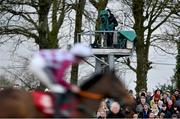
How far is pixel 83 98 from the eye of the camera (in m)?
7.66

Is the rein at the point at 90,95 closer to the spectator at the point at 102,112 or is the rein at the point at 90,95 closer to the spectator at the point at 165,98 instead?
the spectator at the point at 102,112

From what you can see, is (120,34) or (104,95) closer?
(104,95)

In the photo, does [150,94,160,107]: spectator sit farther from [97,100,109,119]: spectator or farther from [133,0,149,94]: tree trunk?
[133,0,149,94]: tree trunk

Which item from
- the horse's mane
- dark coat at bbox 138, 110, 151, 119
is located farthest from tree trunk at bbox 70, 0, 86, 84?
the horse's mane

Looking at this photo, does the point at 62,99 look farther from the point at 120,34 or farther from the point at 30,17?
the point at 30,17

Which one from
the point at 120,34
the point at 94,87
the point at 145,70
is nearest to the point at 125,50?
the point at 120,34

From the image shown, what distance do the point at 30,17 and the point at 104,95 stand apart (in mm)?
19871

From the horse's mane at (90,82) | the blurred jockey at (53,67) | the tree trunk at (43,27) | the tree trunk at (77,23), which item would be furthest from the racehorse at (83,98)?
the tree trunk at (77,23)

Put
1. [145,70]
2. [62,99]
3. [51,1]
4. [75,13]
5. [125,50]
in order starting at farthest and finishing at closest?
[145,70], [75,13], [51,1], [125,50], [62,99]

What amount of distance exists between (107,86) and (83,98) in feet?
1.16

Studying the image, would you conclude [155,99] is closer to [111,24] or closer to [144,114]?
[144,114]

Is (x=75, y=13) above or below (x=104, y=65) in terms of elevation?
above

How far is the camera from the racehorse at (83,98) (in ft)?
24.6

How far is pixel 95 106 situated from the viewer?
774 centimetres
